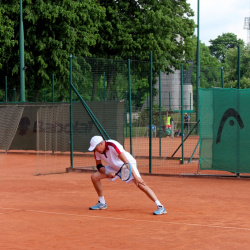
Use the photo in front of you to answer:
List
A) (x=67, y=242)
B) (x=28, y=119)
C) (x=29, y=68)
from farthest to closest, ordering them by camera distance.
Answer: (x=29, y=68) < (x=28, y=119) < (x=67, y=242)

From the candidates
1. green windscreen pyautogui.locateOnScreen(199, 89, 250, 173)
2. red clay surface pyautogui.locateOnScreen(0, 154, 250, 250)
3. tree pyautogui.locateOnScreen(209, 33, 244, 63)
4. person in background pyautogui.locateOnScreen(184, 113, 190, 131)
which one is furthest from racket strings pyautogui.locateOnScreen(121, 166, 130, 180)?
tree pyautogui.locateOnScreen(209, 33, 244, 63)

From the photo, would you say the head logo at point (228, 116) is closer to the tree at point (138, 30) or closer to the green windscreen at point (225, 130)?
the green windscreen at point (225, 130)

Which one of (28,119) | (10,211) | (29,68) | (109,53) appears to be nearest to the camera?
(10,211)

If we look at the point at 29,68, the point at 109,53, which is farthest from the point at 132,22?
the point at 29,68

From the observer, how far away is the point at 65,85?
3181 cm

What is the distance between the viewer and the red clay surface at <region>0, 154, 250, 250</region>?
24.5ft

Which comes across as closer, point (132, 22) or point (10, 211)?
point (10, 211)

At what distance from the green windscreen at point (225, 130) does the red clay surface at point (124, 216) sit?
0.45m

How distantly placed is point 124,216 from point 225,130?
5.67m

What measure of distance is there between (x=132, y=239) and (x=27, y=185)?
22.0 feet

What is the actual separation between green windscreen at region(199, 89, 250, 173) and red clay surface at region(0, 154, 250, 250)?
1.48 ft

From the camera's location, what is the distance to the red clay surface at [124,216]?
24.5 ft

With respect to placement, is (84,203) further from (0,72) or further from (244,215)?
(0,72)

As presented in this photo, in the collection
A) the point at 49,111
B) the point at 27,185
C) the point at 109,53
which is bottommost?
the point at 27,185
